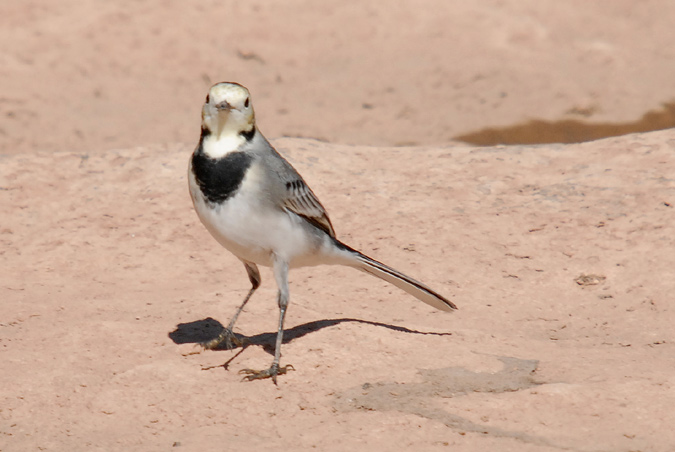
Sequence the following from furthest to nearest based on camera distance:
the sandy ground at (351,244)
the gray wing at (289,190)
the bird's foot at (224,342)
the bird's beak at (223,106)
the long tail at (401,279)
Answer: the long tail at (401,279)
the bird's foot at (224,342)
the gray wing at (289,190)
the bird's beak at (223,106)
the sandy ground at (351,244)

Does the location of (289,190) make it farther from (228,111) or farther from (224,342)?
(224,342)

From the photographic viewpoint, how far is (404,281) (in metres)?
6.00

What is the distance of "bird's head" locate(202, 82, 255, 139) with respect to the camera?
17.2 feet

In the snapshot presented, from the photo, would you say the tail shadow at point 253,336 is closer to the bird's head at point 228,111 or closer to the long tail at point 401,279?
the long tail at point 401,279

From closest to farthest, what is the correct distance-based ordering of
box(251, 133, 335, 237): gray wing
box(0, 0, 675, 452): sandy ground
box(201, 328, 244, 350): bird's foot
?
box(0, 0, 675, 452): sandy ground → box(251, 133, 335, 237): gray wing → box(201, 328, 244, 350): bird's foot

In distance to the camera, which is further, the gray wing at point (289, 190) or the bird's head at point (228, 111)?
the gray wing at point (289, 190)

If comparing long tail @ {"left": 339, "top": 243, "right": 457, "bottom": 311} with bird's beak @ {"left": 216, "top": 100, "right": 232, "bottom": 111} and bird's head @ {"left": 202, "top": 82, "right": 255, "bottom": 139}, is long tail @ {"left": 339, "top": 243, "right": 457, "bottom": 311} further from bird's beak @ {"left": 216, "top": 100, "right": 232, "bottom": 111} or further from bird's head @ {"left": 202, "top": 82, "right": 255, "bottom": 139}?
bird's beak @ {"left": 216, "top": 100, "right": 232, "bottom": 111}

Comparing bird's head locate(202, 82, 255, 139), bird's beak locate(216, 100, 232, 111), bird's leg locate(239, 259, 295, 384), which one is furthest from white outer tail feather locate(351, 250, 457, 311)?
bird's beak locate(216, 100, 232, 111)

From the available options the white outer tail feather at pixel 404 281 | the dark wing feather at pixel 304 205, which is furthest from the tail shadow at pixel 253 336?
the dark wing feather at pixel 304 205

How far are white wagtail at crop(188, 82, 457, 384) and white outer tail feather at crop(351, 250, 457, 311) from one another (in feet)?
1.46

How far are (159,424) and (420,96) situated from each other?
966 cm

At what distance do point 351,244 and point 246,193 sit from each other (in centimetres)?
237

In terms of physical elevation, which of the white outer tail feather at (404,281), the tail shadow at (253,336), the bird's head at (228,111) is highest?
the bird's head at (228,111)

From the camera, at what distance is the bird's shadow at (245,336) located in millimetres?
5828
